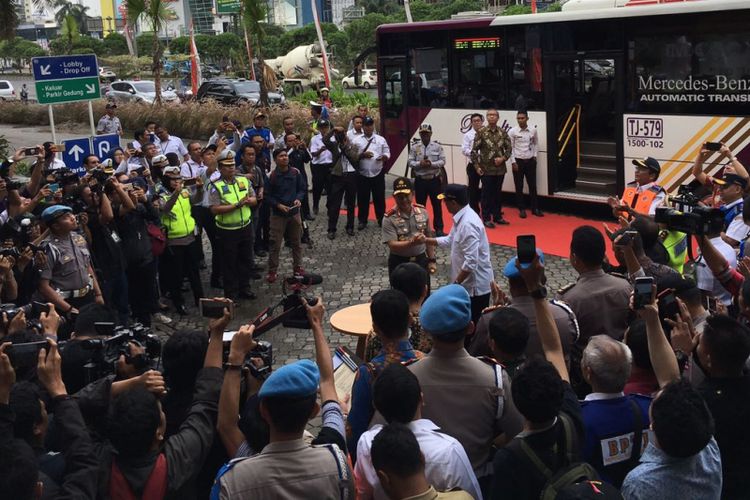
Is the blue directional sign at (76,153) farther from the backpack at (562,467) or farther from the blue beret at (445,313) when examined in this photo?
the backpack at (562,467)

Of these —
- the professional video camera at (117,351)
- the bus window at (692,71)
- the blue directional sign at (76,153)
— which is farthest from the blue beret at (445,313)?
the bus window at (692,71)

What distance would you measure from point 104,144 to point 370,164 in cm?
395

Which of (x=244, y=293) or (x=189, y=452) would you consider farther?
(x=244, y=293)

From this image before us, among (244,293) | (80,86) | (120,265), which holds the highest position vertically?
(80,86)

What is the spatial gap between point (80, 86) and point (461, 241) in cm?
779

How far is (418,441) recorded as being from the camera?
3.42m

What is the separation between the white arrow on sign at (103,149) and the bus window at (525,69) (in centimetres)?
639

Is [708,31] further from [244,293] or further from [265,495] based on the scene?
[265,495]

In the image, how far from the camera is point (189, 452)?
3.74m

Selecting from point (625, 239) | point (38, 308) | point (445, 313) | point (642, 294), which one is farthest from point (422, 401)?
point (38, 308)

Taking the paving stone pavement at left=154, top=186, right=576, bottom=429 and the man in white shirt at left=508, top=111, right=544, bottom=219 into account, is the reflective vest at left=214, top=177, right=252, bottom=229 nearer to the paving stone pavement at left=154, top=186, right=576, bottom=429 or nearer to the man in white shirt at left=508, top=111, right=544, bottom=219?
the paving stone pavement at left=154, top=186, right=576, bottom=429

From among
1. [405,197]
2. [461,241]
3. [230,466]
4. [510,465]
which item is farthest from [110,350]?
[405,197]

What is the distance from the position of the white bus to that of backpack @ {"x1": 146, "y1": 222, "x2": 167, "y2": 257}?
6685 mm

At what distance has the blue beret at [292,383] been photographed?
3.37m
